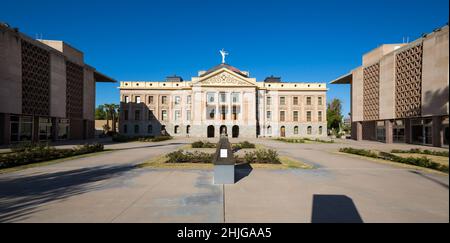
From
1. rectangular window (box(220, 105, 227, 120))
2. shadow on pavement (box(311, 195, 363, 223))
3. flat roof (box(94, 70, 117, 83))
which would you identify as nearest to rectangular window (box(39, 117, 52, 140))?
flat roof (box(94, 70, 117, 83))

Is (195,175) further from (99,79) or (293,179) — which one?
(99,79)

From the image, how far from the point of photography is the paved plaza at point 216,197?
5.10 meters

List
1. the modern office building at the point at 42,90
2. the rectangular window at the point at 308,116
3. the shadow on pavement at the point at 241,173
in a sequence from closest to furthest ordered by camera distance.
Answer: the shadow on pavement at the point at 241,173 < the modern office building at the point at 42,90 < the rectangular window at the point at 308,116

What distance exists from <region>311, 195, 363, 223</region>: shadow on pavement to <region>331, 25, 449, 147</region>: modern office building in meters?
20.7

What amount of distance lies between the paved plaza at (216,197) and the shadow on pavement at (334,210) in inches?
0.9

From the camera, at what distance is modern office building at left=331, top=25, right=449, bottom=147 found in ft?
80.3

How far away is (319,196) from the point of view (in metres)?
6.53

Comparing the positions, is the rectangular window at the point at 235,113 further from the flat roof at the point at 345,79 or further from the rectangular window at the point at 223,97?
the flat roof at the point at 345,79

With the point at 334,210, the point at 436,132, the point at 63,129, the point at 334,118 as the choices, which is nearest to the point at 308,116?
the point at 334,118

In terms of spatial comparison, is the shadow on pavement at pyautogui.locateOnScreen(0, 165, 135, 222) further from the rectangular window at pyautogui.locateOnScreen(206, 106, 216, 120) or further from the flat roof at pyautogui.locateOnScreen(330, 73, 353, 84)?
the flat roof at pyautogui.locateOnScreen(330, 73, 353, 84)

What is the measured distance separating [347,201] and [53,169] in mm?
12728

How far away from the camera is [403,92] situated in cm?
2931

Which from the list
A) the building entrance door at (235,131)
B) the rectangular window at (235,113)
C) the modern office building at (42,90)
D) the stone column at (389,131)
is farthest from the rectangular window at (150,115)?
the stone column at (389,131)
